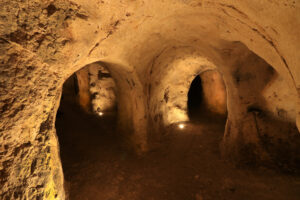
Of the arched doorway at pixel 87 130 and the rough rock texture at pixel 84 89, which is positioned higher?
the rough rock texture at pixel 84 89

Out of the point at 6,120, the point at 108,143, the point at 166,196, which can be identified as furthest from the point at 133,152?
the point at 6,120

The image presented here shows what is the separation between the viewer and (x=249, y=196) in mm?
2594

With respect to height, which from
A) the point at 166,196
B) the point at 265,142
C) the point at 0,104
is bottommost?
the point at 166,196

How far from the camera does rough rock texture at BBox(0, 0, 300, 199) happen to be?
1430 millimetres

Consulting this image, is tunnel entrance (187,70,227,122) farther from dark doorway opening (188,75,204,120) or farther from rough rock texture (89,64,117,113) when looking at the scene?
rough rock texture (89,64,117,113)

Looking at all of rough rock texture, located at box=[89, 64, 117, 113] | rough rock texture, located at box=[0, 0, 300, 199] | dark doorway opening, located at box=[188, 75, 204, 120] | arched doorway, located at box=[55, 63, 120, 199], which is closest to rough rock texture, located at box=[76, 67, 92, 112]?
arched doorway, located at box=[55, 63, 120, 199]

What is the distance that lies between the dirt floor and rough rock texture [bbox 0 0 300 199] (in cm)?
48

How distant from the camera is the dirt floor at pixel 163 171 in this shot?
279cm

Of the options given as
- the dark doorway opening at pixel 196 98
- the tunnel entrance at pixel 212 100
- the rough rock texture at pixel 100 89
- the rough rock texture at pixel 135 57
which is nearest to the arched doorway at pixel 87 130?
the rough rock texture at pixel 100 89

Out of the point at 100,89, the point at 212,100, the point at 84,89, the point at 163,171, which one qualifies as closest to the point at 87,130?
the point at 100,89

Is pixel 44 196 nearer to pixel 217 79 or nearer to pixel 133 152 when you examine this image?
pixel 133 152

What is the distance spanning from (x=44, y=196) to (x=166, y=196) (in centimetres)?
200

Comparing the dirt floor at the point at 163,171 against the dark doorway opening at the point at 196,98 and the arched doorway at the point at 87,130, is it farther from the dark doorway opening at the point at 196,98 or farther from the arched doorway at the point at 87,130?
the dark doorway opening at the point at 196,98

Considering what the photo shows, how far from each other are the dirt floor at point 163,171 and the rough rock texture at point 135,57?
1.58 feet
